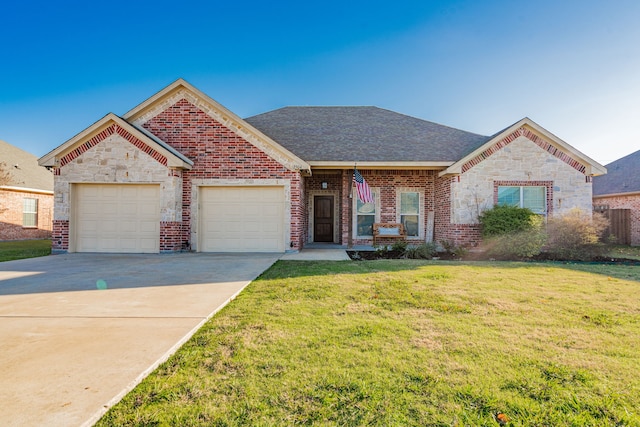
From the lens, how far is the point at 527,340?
3.11 meters

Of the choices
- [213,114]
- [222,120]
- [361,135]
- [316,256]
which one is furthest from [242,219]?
[361,135]

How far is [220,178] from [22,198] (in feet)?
48.4

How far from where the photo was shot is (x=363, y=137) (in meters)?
14.2

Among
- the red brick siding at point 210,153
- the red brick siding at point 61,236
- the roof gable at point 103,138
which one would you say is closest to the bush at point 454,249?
the red brick siding at point 210,153

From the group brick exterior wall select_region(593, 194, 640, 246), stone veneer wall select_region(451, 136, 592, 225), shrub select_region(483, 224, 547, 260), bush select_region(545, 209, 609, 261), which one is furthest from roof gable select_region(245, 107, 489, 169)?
brick exterior wall select_region(593, 194, 640, 246)

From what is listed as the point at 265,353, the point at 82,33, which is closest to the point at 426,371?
the point at 265,353

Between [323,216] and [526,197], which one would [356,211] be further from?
[526,197]

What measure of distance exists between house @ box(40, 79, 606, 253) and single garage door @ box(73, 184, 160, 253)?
34 mm

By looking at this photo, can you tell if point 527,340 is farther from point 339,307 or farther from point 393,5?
point 393,5

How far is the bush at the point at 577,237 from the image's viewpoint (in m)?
9.70

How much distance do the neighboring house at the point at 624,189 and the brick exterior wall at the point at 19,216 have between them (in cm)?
3127

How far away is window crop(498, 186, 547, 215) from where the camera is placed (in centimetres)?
1179

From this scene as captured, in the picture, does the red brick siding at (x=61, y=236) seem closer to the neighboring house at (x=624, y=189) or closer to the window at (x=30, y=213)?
the window at (x=30, y=213)

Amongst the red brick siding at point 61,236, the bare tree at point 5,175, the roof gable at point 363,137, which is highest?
the roof gable at point 363,137
